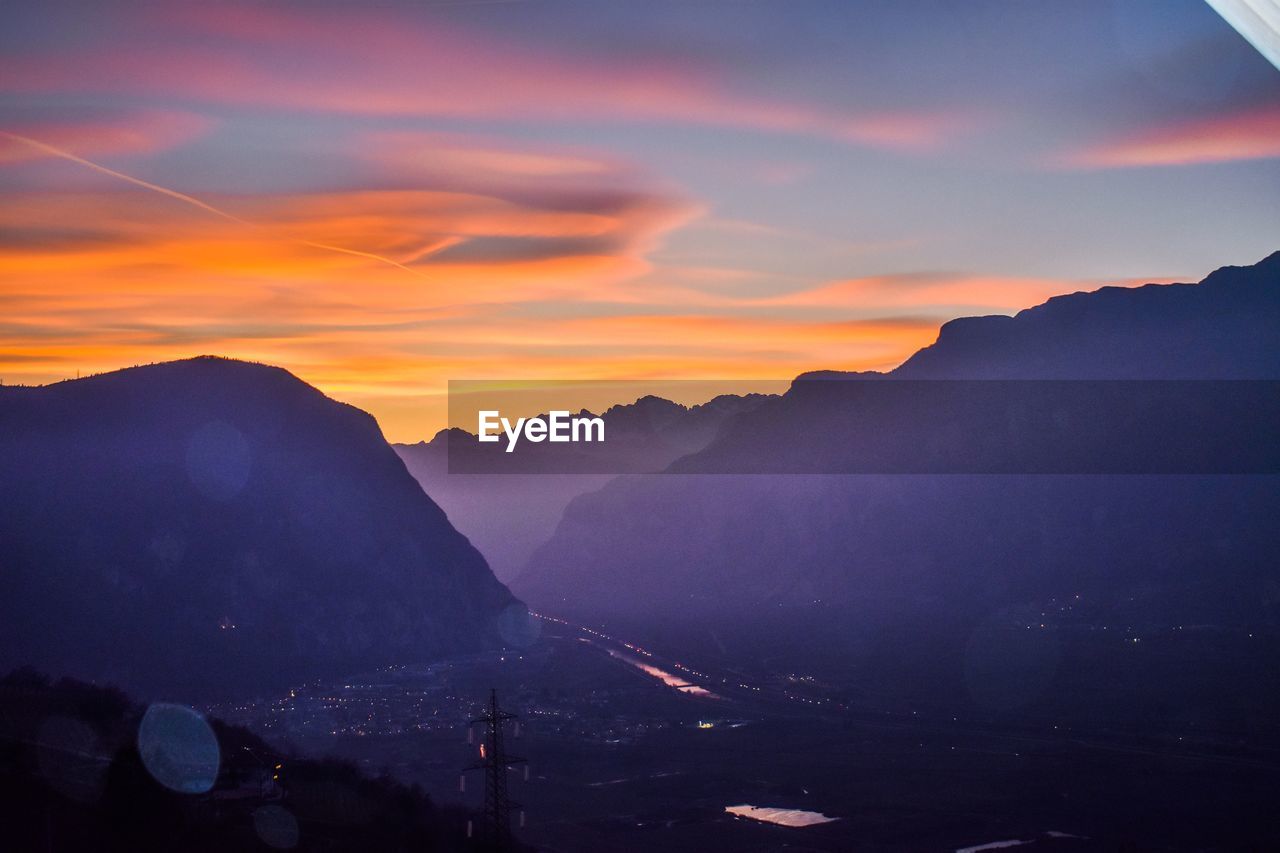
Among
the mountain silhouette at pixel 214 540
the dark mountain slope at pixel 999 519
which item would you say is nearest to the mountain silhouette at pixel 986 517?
the dark mountain slope at pixel 999 519

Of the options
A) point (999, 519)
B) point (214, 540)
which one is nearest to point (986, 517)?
point (999, 519)

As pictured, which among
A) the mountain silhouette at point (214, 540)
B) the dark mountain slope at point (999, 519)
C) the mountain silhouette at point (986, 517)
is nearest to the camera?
the mountain silhouette at point (214, 540)

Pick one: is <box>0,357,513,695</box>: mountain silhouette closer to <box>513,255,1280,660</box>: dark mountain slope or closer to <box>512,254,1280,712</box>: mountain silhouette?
<box>512,254,1280,712</box>: mountain silhouette

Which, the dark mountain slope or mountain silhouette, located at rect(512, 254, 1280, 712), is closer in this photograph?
mountain silhouette, located at rect(512, 254, 1280, 712)

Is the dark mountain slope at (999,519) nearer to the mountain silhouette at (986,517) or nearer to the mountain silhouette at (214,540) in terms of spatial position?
the mountain silhouette at (986,517)

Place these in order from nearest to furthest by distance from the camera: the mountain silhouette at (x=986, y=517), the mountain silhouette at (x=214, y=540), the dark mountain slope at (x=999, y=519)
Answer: the mountain silhouette at (x=214, y=540) → the mountain silhouette at (x=986, y=517) → the dark mountain slope at (x=999, y=519)

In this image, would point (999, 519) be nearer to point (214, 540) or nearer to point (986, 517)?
point (986, 517)

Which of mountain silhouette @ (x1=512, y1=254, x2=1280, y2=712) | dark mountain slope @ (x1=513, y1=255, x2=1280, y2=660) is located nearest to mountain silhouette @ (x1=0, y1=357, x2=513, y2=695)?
mountain silhouette @ (x1=512, y1=254, x2=1280, y2=712)

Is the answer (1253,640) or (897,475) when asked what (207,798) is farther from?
(897,475)

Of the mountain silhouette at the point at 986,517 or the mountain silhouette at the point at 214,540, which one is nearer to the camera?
the mountain silhouette at the point at 214,540

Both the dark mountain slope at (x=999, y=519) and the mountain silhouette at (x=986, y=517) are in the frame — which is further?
the dark mountain slope at (x=999, y=519)
